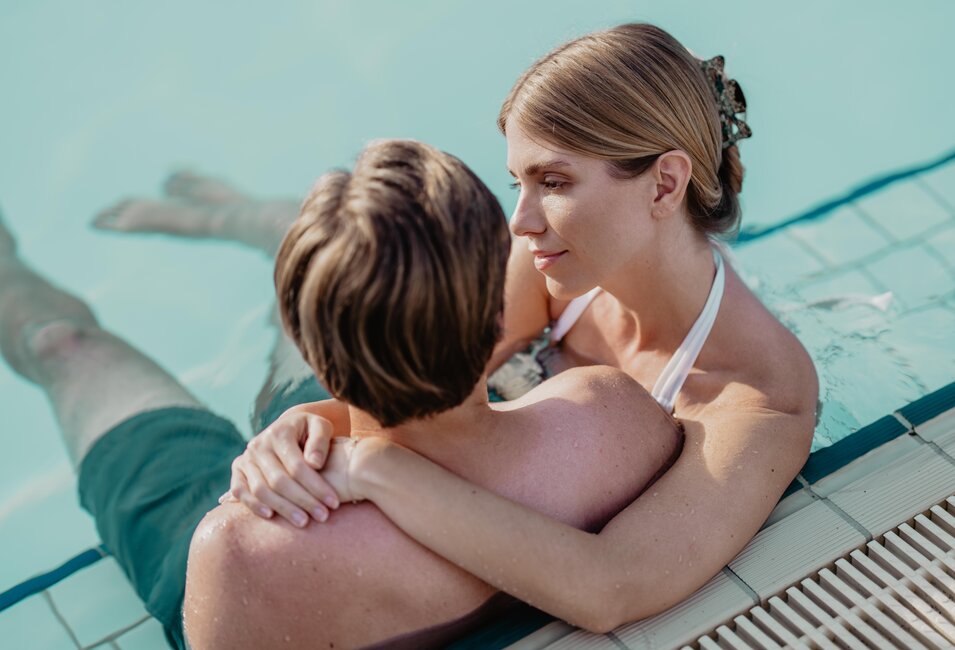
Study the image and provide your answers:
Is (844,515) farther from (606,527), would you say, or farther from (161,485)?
(161,485)

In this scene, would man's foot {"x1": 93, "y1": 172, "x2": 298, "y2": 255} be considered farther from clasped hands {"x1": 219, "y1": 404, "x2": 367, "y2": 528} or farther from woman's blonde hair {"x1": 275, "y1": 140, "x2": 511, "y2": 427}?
woman's blonde hair {"x1": 275, "y1": 140, "x2": 511, "y2": 427}

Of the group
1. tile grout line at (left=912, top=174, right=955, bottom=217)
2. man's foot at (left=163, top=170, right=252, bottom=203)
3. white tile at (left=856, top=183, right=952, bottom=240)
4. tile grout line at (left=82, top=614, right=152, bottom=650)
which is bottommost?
tile grout line at (left=82, top=614, right=152, bottom=650)

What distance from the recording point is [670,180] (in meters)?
2.54

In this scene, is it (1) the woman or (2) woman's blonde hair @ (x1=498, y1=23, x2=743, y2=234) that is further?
(2) woman's blonde hair @ (x1=498, y1=23, x2=743, y2=234)

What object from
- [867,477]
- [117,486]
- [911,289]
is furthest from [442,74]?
[867,477]

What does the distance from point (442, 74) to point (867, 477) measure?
15.3 ft

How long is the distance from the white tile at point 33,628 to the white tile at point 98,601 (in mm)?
34

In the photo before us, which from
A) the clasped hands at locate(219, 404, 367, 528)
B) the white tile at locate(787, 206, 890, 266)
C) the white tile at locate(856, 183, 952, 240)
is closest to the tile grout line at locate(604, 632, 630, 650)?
the clasped hands at locate(219, 404, 367, 528)

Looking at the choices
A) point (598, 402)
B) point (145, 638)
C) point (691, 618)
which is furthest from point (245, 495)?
point (145, 638)

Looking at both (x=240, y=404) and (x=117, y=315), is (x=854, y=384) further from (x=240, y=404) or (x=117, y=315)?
(x=117, y=315)

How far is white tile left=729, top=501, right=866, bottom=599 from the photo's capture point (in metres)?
2.15

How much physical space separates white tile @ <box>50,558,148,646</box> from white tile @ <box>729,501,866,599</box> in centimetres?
181

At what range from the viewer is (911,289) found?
13.6ft

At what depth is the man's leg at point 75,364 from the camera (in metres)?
3.41
